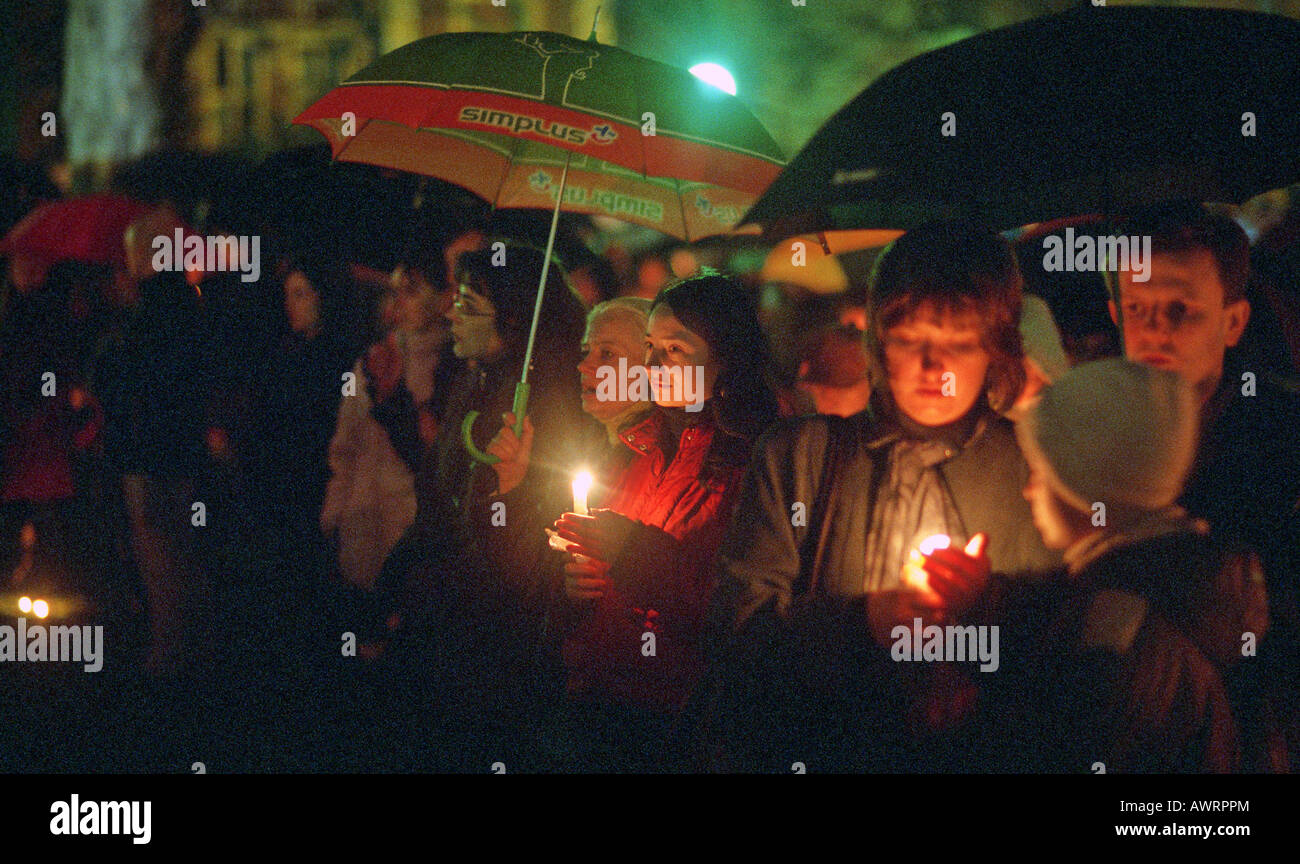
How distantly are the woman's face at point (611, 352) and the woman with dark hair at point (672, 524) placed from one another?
452mm

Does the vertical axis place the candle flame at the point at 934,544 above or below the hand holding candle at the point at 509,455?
below

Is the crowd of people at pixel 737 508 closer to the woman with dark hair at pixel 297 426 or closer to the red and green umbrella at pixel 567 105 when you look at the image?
the woman with dark hair at pixel 297 426

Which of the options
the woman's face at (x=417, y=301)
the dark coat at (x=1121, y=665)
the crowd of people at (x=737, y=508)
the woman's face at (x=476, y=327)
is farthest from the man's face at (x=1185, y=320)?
the woman's face at (x=417, y=301)

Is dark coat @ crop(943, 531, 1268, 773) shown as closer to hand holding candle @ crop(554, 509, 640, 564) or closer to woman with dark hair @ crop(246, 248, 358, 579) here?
hand holding candle @ crop(554, 509, 640, 564)

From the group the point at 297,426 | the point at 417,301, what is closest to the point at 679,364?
the point at 417,301

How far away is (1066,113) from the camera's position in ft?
11.5

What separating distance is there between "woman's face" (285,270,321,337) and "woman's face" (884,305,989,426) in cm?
477

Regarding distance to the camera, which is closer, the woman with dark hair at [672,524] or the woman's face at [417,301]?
the woman with dark hair at [672,524]

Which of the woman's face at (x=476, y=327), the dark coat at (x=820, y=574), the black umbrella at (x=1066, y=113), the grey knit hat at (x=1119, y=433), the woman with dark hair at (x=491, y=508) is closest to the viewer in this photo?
the grey knit hat at (x=1119, y=433)

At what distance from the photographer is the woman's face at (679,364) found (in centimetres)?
408

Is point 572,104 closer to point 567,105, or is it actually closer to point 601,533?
point 567,105

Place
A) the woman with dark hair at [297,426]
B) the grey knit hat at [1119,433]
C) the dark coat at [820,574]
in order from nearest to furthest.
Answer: the grey knit hat at [1119,433], the dark coat at [820,574], the woman with dark hair at [297,426]

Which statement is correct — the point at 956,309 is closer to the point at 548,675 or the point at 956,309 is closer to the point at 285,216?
the point at 548,675
